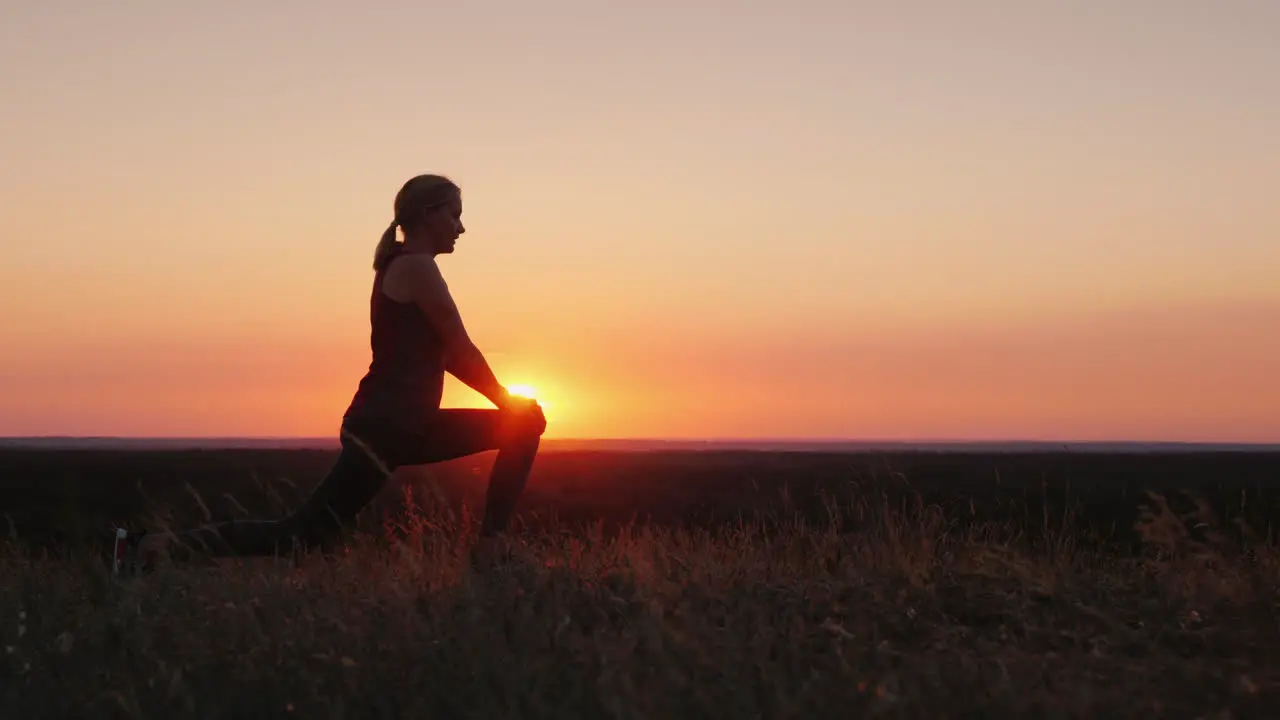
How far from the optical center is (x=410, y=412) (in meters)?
5.67

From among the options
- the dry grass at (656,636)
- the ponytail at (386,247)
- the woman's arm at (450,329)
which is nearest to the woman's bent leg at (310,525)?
the dry grass at (656,636)

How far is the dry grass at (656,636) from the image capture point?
149 inches

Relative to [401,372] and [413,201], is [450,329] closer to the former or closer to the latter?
[401,372]

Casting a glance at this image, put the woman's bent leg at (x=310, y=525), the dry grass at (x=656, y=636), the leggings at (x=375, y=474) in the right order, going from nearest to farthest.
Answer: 1. the dry grass at (x=656, y=636)
2. the leggings at (x=375, y=474)
3. the woman's bent leg at (x=310, y=525)

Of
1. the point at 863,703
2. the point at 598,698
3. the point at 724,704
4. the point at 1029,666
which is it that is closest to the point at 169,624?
the point at 598,698

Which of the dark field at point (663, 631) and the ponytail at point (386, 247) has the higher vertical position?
the ponytail at point (386, 247)

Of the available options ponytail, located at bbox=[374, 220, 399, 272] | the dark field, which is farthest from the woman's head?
the dark field

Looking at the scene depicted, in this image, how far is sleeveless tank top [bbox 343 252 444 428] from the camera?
5.68 m

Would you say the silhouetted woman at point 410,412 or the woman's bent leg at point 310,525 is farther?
the woman's bent leg at point 310,525

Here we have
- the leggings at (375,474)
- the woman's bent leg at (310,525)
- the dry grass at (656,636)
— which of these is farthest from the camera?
the woman's bent leg at (310,525)

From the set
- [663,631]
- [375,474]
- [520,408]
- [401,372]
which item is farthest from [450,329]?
[663,631]

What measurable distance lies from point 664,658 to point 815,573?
204 centimetres

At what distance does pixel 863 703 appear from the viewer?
12.0 feet

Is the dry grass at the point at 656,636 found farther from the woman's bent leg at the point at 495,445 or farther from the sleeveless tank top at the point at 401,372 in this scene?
the sleeveless tank top at the point at 401,372
